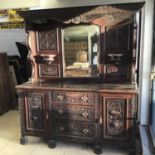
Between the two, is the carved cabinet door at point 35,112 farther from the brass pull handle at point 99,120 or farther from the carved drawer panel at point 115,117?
the carved drawer panel at point 115,117

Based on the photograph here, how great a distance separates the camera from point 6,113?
408cm

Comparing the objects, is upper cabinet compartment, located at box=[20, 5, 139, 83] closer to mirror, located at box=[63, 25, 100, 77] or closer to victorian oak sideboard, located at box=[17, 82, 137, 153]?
mirror, located at box=[63, 25, 100, 77]

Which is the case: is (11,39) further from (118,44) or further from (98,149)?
(98,149)

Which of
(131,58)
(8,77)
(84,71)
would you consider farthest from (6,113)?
(131,58)

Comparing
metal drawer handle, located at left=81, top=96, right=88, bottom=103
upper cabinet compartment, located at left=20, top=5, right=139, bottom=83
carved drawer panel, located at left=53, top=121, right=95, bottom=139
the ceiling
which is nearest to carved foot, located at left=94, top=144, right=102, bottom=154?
carved drawer panel, located at left=53, top=121, right=95, bottom=139

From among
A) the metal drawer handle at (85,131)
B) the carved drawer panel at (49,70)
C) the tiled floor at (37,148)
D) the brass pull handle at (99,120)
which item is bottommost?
the tiled floor at (37,148)

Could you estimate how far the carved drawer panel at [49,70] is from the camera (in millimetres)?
2979

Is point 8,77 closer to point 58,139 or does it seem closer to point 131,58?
point 58,139

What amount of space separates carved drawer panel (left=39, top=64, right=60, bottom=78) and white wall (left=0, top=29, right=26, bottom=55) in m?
1.73

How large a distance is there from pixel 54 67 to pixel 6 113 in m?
1.69

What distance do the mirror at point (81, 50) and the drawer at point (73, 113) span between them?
1.62 feet

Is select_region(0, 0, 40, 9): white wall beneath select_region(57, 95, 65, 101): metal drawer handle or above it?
above

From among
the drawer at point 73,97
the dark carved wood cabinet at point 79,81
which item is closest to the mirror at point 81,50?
the dark carved wood cabinet at point 79,81

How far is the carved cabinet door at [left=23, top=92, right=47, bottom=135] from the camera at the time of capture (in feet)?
8.96
